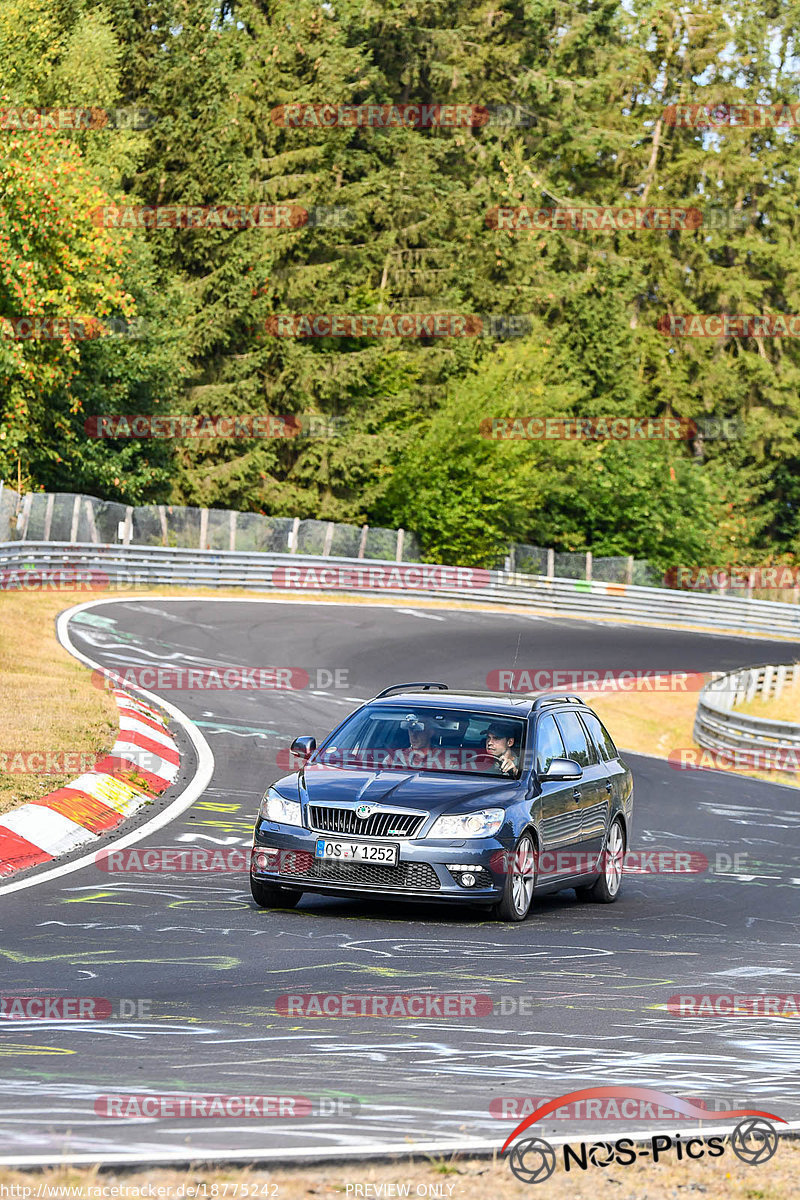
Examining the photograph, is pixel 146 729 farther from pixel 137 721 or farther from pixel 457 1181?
pixel 457 1181

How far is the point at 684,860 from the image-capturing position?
605 inches

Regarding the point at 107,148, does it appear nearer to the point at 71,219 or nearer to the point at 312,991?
the point at 71,219

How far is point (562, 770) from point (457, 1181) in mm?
6721

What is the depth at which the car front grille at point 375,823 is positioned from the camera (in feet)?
33.4

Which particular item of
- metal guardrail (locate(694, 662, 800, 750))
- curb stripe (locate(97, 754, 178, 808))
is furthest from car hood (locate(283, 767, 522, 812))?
metal guardrail (locate(694, 662, 800, 750))

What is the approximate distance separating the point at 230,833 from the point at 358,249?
173ft

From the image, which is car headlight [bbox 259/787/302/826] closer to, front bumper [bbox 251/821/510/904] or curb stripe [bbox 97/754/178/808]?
front bumper [bbox 251/821/510/904]

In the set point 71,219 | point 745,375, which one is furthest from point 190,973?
point 745,375

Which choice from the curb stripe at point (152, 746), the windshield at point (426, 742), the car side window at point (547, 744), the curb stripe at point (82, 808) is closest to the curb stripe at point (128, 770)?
the curb stripe at point (152, 746)

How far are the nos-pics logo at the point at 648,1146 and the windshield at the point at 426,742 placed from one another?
5.71 meters

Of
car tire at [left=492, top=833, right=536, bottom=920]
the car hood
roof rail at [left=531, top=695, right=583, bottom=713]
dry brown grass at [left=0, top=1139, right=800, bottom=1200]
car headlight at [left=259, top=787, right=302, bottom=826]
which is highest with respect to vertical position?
roof rail at [left=531, top=695, right=583, bottom=713]

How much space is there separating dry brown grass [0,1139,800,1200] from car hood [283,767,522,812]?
5574mm

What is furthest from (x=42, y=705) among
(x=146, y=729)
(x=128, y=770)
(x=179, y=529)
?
(x=179, y=529)

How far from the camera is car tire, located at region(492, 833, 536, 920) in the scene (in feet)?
34.2
